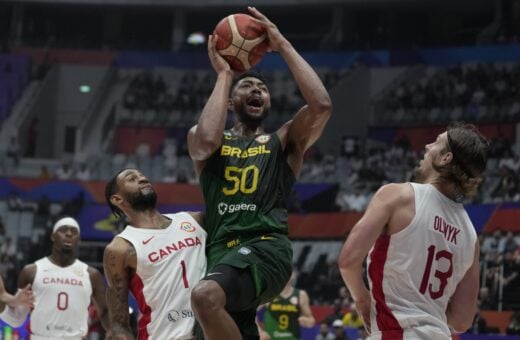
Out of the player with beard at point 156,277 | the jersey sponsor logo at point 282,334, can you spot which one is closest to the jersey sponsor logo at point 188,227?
the player with beard at point 156,277

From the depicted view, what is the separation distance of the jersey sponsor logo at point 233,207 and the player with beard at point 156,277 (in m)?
0.66

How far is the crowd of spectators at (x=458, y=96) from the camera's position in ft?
101

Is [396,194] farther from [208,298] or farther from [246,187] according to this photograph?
[246,187]

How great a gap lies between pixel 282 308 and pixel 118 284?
7.24 metres

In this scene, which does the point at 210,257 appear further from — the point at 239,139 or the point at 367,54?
the point at 367,54

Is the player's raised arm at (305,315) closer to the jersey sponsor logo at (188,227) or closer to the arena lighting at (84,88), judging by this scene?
the jersey sponsor logo at (188,227)

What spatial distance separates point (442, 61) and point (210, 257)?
97.4ft

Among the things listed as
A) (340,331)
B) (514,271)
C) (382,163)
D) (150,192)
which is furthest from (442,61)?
(150,192)

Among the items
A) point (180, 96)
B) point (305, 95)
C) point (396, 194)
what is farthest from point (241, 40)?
point (180, 96)

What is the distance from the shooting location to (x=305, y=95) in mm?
6316

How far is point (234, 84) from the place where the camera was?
6719mm

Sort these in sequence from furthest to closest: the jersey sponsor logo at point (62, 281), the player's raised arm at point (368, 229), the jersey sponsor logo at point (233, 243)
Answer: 1. the jersey sponsor logo at point (62, 281)
2. the jersey sponsor logo at point (233, 243)
3. the player's raised arm at point (368, 229)

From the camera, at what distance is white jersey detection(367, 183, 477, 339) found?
16.6 feet

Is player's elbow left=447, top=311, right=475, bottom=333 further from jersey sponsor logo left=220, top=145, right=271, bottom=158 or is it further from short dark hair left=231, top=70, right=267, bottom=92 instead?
short dark hair left=231, top=70, right=267, bottom=92
